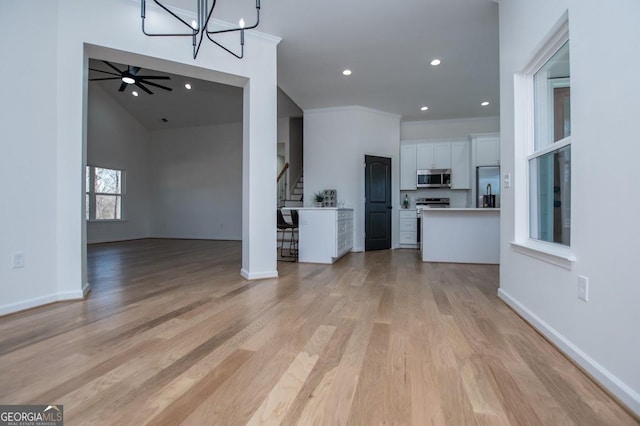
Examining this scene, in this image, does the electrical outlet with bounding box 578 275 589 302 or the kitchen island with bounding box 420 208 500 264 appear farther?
the kitchen island with bounding box 420 208 500 264

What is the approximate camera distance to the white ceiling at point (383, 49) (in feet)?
10.5

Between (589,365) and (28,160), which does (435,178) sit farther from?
(28,160)

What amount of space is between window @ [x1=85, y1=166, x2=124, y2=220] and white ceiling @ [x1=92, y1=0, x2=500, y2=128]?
5.72 m

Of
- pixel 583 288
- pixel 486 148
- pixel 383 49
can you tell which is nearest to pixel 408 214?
pixel 486 148

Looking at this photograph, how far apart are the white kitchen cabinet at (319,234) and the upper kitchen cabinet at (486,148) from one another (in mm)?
3836

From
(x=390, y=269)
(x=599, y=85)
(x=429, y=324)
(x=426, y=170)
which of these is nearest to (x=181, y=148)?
(x=426, y=170)

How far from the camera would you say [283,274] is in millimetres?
3930

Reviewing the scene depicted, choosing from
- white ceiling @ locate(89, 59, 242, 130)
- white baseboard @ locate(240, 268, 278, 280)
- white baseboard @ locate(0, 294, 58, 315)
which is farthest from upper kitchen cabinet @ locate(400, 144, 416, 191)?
white baseboard @ locate(0, 294, 58, 315)

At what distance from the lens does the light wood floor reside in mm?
1211

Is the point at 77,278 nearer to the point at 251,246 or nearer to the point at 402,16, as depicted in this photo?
the point at 251,246

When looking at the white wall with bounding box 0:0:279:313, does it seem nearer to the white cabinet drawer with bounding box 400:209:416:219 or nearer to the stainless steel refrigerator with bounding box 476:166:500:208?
the white cabinet drawer with bounding box 400:209:416:219

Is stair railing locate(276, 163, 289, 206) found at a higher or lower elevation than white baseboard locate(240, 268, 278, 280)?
higher

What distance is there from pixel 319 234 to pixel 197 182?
19.1 feet

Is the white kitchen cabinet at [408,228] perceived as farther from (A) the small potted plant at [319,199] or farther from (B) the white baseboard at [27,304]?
(B) the white baseboard at [27,304]
